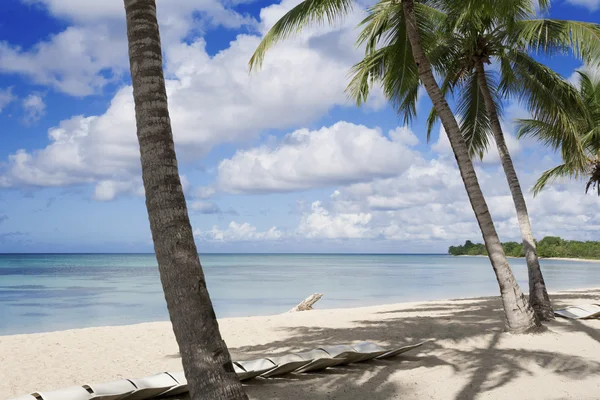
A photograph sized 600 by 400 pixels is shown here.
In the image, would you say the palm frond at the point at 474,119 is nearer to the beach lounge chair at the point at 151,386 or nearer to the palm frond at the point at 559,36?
the palm frond at the point at 559,36

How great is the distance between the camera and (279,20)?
29.5ft

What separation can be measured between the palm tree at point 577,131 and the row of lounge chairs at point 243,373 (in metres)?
6.23

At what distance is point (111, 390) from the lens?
5.00 meters

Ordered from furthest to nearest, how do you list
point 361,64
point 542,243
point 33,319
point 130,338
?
point 542,243 < point 33,319 < point 361,64 < point 130,338

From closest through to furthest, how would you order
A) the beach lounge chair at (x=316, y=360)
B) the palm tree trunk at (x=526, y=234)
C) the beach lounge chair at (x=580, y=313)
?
the beach lounge chair at (x=316, y=360) < the palm tree trunk at (x=526, y=234) < the beach lounge chair at (x=580, y=313)

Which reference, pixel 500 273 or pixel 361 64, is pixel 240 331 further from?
pixel 361 64

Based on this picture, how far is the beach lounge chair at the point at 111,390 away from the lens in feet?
16.1

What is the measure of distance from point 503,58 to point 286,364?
27.1ft

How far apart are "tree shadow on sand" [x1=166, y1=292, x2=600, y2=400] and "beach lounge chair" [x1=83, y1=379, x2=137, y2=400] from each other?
4.05 feet

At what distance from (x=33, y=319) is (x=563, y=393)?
595 inches

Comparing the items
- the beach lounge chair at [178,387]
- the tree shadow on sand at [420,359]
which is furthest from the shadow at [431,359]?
the beach lounge chair at [178,387]

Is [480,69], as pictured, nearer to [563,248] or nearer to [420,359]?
[420,359]

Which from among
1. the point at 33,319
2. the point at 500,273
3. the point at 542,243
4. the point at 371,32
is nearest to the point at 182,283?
the point at 500,273

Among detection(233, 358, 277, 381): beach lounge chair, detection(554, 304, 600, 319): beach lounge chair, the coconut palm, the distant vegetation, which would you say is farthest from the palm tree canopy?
the distant vegetation
